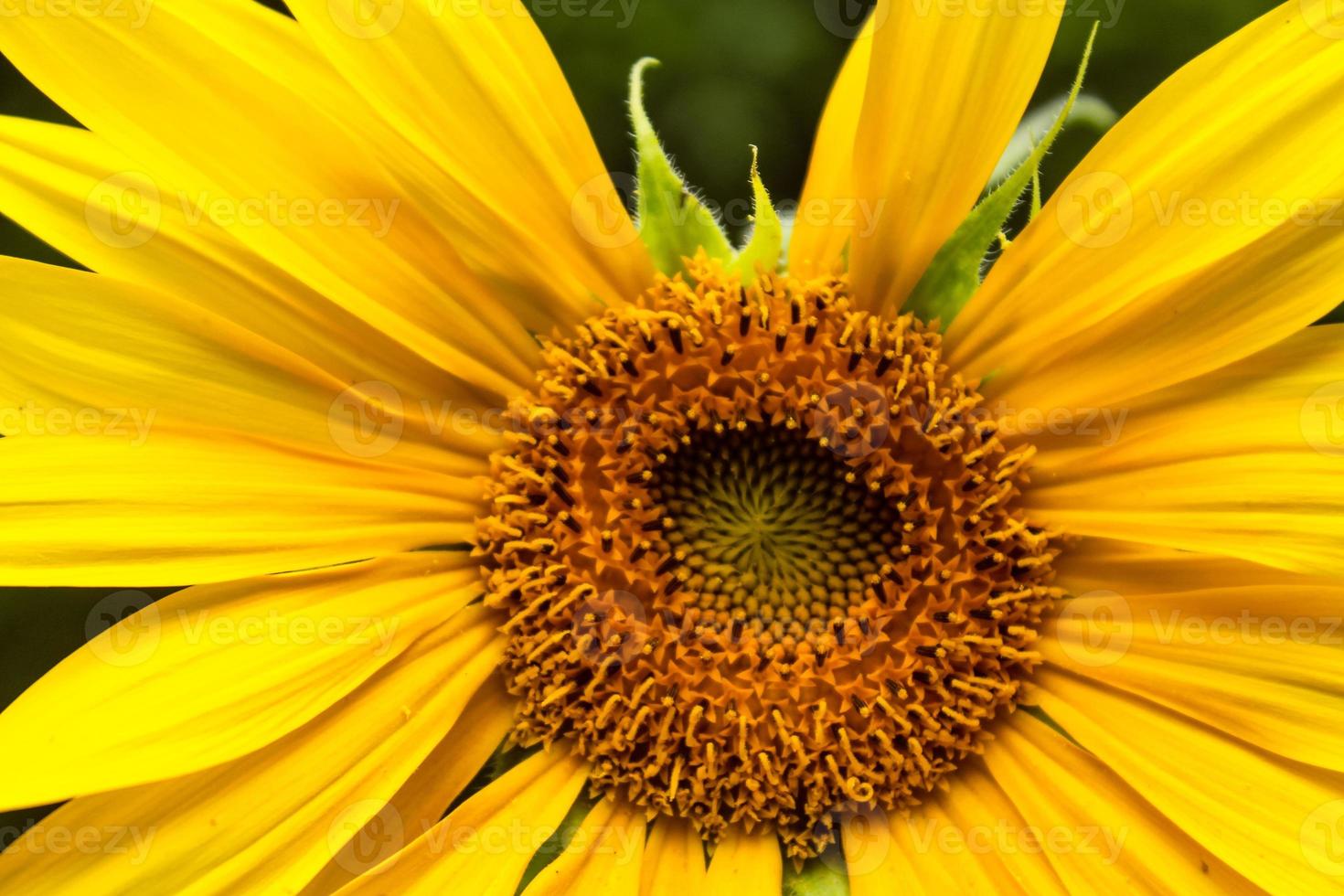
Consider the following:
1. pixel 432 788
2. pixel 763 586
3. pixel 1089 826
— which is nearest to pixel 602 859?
pixel 432 788

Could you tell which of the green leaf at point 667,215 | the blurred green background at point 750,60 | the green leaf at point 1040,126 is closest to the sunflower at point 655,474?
the green leaf at point 667,215

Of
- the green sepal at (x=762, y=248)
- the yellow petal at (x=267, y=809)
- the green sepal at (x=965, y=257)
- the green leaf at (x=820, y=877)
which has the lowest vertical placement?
the yellow petal at (x=267, y=809)

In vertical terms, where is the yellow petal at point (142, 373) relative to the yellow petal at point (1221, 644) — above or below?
below

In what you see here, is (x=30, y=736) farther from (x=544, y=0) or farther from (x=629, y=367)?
(x=544, y=0)

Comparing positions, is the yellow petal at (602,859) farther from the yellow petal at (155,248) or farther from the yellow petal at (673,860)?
the yellow petal at (155,248)

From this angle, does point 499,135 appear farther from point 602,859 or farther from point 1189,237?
point 602,859

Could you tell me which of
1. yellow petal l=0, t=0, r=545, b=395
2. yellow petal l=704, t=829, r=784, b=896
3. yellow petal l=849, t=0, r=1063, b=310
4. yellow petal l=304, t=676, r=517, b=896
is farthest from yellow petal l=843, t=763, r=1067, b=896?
yellow petal l=0, t=0, r=545, b=395

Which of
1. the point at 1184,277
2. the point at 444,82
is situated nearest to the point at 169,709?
the point at 444,82
